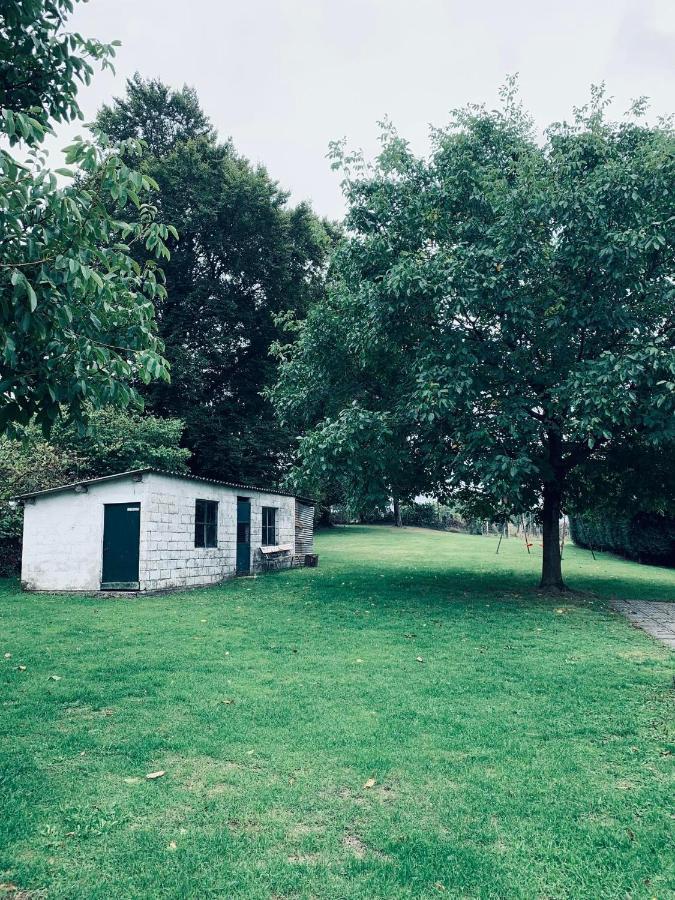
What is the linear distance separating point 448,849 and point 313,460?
8994mm

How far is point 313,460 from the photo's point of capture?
11930 mm

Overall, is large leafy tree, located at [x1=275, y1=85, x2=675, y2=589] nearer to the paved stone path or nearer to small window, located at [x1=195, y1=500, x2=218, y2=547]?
the paved stone path

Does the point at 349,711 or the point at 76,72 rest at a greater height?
the point at 76,72

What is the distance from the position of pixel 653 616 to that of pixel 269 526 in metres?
12.1

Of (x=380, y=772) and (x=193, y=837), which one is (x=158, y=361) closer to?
(x=193, y=837)

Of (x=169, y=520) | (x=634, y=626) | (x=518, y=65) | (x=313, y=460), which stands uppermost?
(x=518, y=65)

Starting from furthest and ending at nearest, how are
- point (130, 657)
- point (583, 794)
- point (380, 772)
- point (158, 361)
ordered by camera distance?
point (130, 657) < point (158, 361) < point (380, 772) < point (583, 794)

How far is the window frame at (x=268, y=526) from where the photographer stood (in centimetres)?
1935

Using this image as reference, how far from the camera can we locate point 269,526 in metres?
19.9

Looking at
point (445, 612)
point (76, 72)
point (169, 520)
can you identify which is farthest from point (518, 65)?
point (169, 520)

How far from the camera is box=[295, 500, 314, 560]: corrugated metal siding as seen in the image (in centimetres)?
2289

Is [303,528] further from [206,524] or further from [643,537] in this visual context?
[643,537]

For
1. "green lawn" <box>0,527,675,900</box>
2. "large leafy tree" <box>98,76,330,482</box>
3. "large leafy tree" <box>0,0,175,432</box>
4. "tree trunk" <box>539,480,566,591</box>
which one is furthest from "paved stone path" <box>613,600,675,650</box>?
"large leafy tree" <box>98,76,330,482</box>

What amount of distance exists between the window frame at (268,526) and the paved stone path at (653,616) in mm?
10742
